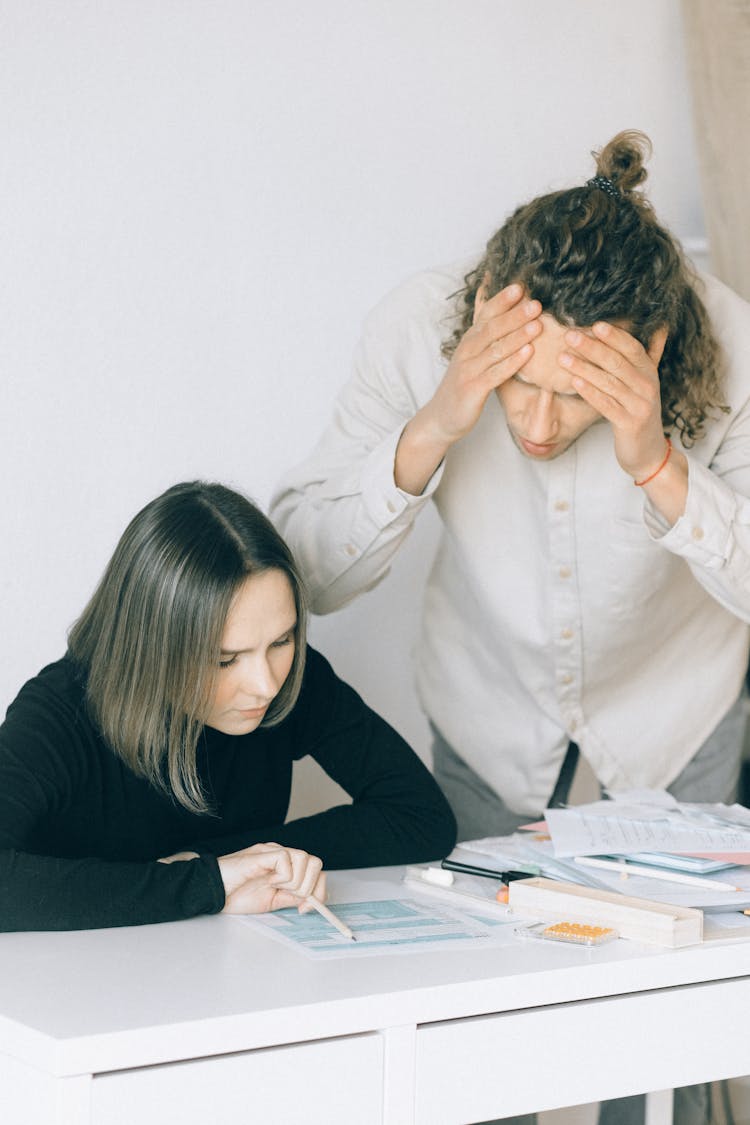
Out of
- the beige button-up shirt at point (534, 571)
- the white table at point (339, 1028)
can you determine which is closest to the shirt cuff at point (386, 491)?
the beige button-up shirt at point (534, 571)

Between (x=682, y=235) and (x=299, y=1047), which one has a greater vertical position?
(x=682, y=235)

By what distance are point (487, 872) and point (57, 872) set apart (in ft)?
1.41

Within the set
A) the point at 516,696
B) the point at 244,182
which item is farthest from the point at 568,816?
the point at 244,182

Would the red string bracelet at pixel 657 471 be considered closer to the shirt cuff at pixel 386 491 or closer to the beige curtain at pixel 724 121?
the shirt cuff at pixel 386 491

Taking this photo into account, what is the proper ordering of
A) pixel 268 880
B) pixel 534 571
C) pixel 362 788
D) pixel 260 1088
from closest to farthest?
1. pixel 260 1088
2. pixel 268 880
3. pixel 362 788
4. pixel 534 571

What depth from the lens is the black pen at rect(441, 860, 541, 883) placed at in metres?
1.30

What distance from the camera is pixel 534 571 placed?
167 centimetres

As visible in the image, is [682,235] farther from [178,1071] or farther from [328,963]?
[178,1071]

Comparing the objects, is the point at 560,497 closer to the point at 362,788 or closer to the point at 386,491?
the point at 386,491

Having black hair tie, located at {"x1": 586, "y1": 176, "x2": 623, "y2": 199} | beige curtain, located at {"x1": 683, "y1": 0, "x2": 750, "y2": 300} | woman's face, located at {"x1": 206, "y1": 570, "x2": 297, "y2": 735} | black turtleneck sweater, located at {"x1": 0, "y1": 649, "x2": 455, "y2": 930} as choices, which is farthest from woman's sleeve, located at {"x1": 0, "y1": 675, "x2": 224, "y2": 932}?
beige curtain, located at {"x1": 683, "y1": 0, "x2": 750, "y2": 300}

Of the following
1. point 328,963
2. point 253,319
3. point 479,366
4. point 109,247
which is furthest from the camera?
point 253,319

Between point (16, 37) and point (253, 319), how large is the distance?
20.3 inches

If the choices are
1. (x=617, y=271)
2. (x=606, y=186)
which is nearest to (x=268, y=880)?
(x=617, y=271)

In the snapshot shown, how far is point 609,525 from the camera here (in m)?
1.62
